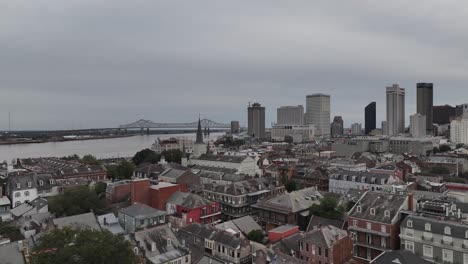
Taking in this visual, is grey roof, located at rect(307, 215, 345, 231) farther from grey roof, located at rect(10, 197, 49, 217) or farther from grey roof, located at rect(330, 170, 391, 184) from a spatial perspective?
grey roof, located at rect(10, 197, 49, 217)

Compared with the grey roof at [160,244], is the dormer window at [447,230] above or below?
above

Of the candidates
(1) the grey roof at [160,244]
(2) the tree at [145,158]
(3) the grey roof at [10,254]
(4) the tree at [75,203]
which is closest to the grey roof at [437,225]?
(1) the grey roof at [160,244]

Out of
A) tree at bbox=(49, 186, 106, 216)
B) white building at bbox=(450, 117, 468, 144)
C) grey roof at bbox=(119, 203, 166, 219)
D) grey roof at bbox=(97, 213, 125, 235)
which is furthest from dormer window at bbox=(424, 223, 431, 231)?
white building at bbox=(450, 117, 468, 144)

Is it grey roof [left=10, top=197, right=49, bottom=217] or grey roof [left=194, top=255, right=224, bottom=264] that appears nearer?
grey roof [left=194, top=255, right=224, bottom=264]

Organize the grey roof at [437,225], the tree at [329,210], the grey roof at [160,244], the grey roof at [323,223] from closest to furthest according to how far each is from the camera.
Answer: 1. the grey roof at [437,225]
2. the grey roof at [160,244]
3. the grey roof at [323,223]
4. the tree at [329,210]

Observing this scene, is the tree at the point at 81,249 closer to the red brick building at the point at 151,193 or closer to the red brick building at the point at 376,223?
the red brick building at the point at 376,223

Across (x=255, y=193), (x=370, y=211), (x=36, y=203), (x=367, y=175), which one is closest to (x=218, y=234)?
(x=370, y=211)
